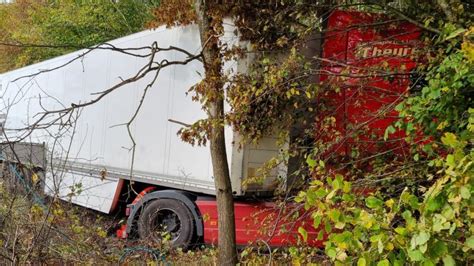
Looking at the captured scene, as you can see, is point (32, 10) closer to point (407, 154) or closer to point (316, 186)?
point (407, 154)

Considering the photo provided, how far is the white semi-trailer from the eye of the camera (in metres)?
6.48

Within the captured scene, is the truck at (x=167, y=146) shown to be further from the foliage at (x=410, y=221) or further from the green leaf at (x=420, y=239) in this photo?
the green leaf at (x=420, y=239)

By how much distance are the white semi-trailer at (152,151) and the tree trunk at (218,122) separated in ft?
2.71

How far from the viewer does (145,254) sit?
16.9 feet

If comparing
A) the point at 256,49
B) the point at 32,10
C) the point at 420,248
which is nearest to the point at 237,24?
the point at 256,49

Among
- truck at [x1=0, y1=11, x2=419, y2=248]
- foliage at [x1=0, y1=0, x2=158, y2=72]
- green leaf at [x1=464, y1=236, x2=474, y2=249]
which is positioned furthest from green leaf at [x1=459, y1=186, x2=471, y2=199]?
foliage at [x1=0, y1=0, x2=158, y2=72]

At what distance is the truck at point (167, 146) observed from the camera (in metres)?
5.55

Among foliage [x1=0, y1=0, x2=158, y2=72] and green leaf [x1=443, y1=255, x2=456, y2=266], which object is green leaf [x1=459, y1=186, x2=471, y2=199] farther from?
foliage [x1=0, y1=0, x2=158, y2=72]

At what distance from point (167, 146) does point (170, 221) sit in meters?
1.14

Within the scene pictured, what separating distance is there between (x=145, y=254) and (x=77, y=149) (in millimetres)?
4575

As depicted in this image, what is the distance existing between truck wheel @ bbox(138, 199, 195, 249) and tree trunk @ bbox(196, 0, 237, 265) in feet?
6.52

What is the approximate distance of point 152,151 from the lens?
735cm

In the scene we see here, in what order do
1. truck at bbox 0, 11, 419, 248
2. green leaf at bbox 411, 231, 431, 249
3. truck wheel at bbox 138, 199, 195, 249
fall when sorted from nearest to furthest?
green leaf at bbox 411, 231, 431, 249
truck at bbox 0, 11, 419, 248
truck wheel at bbox 138, 199, 195, 249

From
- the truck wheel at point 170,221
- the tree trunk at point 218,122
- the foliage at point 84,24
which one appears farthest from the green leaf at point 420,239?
the foliage at point 84,24
